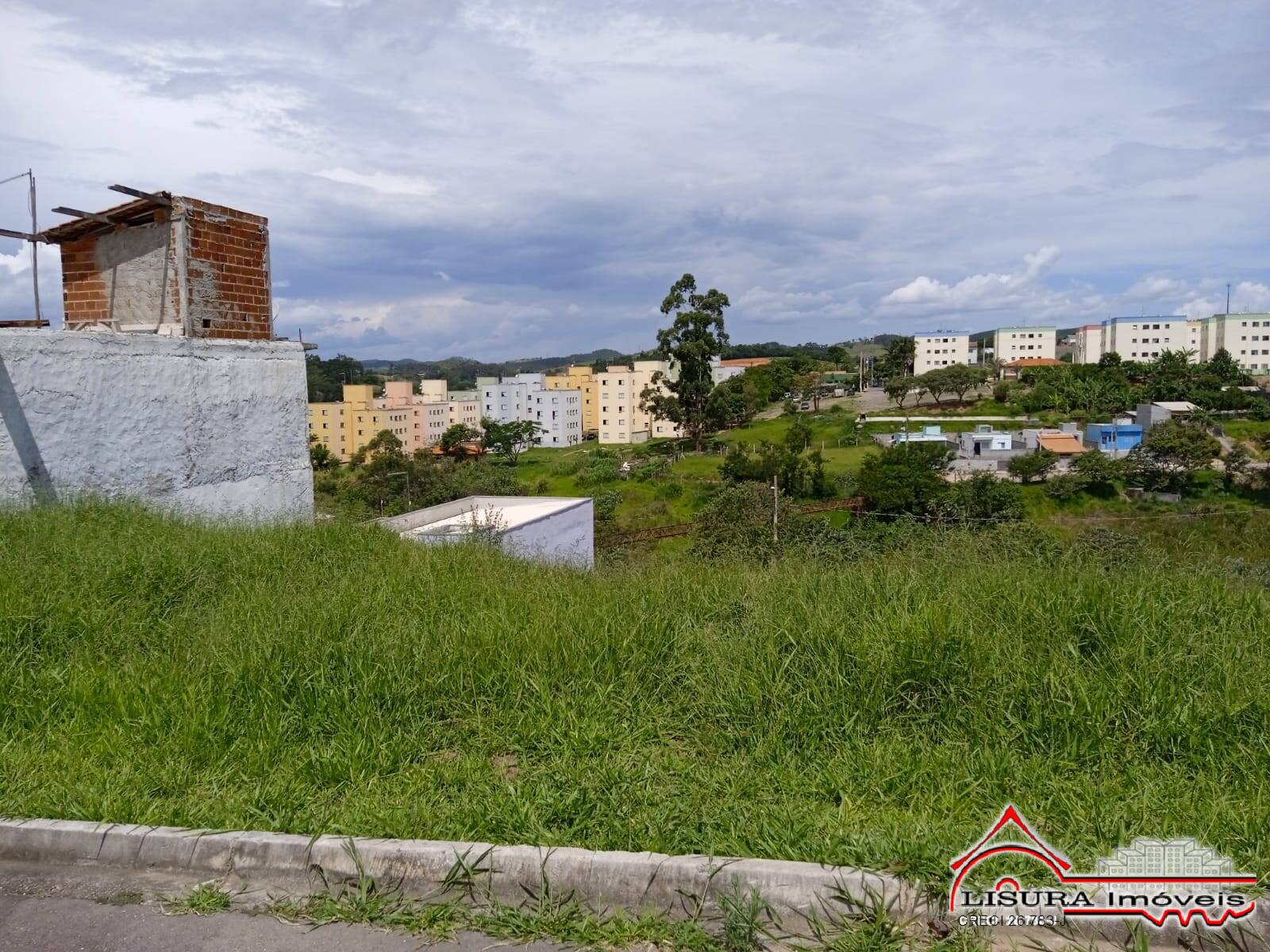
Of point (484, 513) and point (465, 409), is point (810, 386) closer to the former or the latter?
point (465, 409)

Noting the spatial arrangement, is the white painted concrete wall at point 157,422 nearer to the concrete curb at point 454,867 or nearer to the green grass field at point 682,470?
the concrete curb at point 454,867

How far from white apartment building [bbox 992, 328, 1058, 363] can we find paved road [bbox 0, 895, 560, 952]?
13842 centimetres

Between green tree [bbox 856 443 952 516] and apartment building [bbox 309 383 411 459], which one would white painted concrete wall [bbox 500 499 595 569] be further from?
apartment building [bbox 309 383 411 459]

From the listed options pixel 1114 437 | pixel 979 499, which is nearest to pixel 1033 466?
pixel 979 499

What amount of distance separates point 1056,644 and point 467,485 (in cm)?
3672

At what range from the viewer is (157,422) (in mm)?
7824

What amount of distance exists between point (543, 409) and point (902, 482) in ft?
202

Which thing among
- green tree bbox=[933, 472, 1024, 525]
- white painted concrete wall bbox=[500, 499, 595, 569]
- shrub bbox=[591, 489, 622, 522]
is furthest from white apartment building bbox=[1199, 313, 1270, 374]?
white painted concrete wall bbox=[500, 499, 595, 569]

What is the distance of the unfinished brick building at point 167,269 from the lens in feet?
27.7

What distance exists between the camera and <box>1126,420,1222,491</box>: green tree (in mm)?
43875

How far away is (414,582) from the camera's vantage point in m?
5.52

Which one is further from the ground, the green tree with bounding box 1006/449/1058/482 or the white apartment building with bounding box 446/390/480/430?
the white apartment building with bounding box 446/390/480/430

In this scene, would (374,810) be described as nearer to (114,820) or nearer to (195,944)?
(195,944)

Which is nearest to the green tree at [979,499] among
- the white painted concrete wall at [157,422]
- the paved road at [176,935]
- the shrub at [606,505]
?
the shrub at [606,505]
